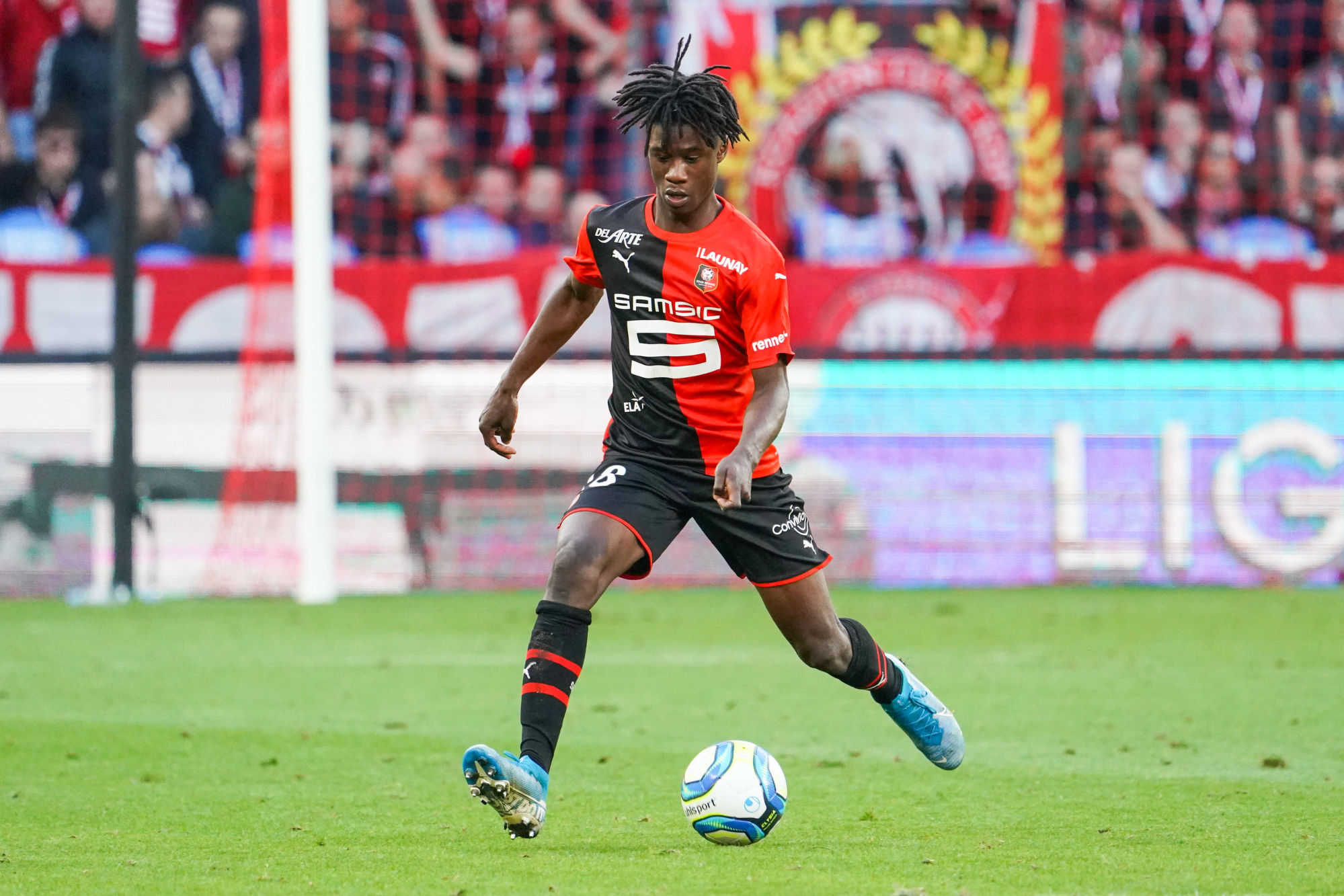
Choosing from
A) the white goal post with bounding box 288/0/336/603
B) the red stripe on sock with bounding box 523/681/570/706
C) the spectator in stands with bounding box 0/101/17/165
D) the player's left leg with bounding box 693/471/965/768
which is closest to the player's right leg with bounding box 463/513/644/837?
the red stripe on sock with bounding box 523/681/570/706

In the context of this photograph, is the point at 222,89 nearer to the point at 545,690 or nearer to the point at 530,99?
the point at 530,99

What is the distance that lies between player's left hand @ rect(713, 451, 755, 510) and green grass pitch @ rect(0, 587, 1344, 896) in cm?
89

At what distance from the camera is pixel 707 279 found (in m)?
Answer: 4.91

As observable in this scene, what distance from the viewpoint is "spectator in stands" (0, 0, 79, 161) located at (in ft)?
43.9

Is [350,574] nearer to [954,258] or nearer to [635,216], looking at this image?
[954,258]

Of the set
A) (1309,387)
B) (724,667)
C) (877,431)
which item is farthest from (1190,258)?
(724,667)

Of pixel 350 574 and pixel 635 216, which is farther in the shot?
pixel 350 574

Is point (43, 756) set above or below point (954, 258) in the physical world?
below

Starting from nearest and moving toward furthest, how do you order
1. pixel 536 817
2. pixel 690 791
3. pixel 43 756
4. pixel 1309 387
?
pixel 536 817, pixel 690 791, pixel 43 756, pixel 1309 387

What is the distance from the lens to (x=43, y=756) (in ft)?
20.0

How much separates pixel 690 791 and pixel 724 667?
380cm

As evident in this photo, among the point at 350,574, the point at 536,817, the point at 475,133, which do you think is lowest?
the point at 350,574

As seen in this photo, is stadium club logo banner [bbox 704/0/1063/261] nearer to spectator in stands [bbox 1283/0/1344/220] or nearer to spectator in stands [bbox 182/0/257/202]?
spectator in stands [bbox 1283/0/1344/220]

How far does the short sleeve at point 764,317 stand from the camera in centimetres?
486
